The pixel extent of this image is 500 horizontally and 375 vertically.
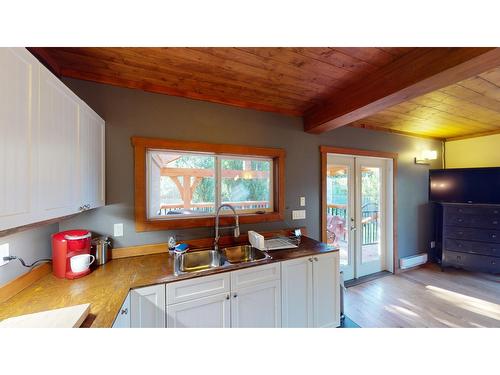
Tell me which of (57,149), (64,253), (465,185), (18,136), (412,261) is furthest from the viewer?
(412,261)

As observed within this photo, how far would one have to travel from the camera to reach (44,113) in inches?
35.6

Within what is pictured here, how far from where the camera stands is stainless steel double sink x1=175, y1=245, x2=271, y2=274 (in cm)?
170

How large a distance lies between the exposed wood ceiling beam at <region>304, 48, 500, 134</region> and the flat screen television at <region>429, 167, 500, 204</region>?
267 centimetres

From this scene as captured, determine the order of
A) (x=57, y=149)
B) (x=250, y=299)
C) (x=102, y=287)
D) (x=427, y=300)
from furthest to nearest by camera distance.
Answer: (x=427, y=300) < (x=250, y=299) < (x=102, y=287) < (x=57, y=149)

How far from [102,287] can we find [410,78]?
244 cm

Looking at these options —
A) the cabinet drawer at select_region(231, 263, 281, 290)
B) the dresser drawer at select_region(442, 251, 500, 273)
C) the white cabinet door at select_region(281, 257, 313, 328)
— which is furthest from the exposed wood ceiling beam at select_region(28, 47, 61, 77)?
the dresser drawer at select_region(442, 251, 500, 273)

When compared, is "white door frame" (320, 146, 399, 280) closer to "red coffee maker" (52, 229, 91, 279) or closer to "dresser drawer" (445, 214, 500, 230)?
"dresser drawer" (445, 214, 500, 230)

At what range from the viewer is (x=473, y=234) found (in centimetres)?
294

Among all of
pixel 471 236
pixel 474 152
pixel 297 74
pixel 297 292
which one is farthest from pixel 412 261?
pixel 297 74

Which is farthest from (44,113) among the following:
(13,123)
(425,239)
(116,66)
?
(425,239)

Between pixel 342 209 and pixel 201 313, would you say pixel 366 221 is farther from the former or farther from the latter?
pixel 201 313

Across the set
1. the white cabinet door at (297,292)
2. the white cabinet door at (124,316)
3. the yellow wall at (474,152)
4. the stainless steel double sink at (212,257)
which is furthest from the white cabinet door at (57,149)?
the yellow wall at (474,152)

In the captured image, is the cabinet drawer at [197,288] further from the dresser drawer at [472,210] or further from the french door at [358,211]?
the dresser drawer at [472,210]
